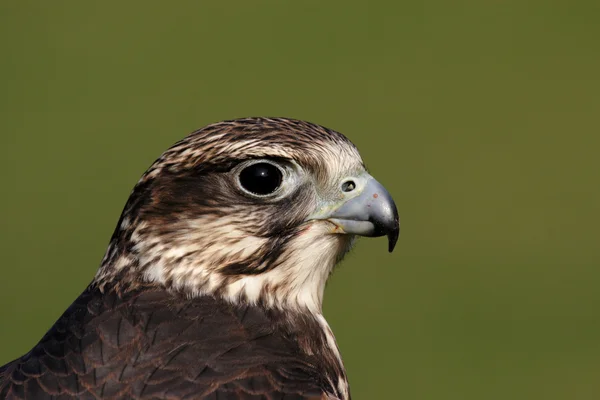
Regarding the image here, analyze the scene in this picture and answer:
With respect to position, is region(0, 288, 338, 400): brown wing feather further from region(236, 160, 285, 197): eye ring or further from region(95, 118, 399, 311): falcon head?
region(236, 160, 285, 197): eye ring

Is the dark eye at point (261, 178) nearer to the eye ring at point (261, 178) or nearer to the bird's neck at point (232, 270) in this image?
the eye ring at point (261, 178)

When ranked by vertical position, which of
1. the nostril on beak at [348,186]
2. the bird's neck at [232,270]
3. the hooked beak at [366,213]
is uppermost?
the nostril on beak at [348,186]

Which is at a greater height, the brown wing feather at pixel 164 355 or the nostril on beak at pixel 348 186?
the nostril on beak at pixel 348 186

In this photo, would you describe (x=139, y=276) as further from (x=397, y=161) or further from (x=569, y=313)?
(x=397, y=161)

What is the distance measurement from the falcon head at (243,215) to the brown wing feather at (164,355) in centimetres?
10

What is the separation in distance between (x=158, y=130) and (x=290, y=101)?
4.91 ft

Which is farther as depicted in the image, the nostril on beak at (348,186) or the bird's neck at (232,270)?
the nostril on beak at (348,186)

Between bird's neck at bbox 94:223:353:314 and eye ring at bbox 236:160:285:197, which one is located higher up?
eye ring at bbox 236:160:285:197

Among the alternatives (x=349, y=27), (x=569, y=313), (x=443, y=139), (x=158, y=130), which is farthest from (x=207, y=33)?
(x=569, y=313)

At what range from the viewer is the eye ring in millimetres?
4133

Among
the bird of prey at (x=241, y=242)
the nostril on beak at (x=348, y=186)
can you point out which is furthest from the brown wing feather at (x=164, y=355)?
the nostril on beak at (x=348, y=186)

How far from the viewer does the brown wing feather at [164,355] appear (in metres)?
3.63

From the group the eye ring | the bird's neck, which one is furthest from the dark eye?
the bird's neck

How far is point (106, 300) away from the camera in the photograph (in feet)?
13.2
